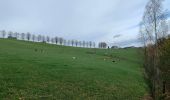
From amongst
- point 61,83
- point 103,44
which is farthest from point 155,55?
point 103,44

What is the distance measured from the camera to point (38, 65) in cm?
4194

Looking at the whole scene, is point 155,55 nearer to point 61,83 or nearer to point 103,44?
point 61,83

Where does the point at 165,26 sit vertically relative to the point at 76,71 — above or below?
above

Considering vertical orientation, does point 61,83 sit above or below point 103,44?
below

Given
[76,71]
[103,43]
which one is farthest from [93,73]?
[103,43]

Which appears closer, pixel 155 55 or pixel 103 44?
pixel 155 55

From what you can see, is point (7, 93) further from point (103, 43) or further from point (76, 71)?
point (103, 43)

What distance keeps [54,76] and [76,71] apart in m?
6.35

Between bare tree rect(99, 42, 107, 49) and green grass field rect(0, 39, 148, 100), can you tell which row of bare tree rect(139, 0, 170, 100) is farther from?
bare tree rect(99, 42, 107, 49)

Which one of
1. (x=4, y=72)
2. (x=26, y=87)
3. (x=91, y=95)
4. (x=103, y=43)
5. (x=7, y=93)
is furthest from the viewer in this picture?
(x=103, y=43)

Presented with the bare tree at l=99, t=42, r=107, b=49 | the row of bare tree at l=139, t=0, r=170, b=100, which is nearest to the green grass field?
the row of bare tree at l=139, t=0, r=170, b=100

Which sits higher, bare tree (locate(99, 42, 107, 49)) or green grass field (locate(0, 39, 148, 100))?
bare tree (locate(99, 42, 107, 49))

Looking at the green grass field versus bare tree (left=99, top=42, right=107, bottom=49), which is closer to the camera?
the green grass field

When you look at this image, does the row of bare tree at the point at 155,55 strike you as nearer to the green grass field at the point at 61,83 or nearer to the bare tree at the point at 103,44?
the green grass field at the point at 61,83
